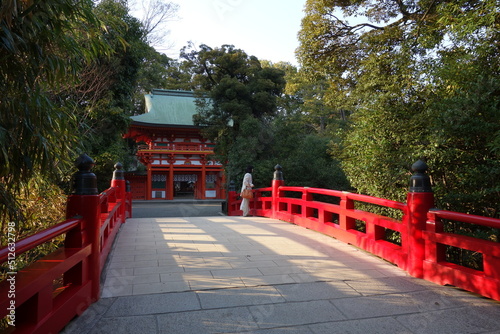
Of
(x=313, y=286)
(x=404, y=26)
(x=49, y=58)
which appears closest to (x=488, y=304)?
(x=313, y=286)

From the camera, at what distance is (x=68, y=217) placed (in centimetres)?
259

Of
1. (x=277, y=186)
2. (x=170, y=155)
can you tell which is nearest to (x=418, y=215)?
(x=277, y=186)

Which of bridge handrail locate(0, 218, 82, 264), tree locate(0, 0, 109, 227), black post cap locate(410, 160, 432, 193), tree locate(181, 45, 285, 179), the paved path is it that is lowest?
the paved path

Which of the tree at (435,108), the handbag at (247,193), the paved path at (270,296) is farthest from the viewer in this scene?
the handbag at (247,193)

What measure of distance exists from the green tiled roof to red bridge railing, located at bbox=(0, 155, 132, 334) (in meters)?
18.6

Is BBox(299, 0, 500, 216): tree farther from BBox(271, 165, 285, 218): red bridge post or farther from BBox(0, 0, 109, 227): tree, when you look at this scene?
BBox(0, 0, 109, 227): tree

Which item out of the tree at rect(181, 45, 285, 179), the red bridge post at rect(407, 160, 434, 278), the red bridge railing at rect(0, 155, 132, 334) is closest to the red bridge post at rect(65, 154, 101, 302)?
the red bridge railing at rect(0, 155, 132, 334)

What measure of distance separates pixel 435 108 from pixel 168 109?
19975 mm

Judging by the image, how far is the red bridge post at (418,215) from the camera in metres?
3.17

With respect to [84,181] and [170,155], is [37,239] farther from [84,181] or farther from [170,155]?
[170,155]

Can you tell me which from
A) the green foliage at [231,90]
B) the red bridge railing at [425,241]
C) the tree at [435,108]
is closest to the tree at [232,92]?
the green foliage at [231,90]

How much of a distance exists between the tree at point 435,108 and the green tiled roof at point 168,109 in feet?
52.5

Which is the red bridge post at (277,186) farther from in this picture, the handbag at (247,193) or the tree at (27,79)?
the tree at (27,79)

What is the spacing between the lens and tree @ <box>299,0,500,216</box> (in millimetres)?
4059
